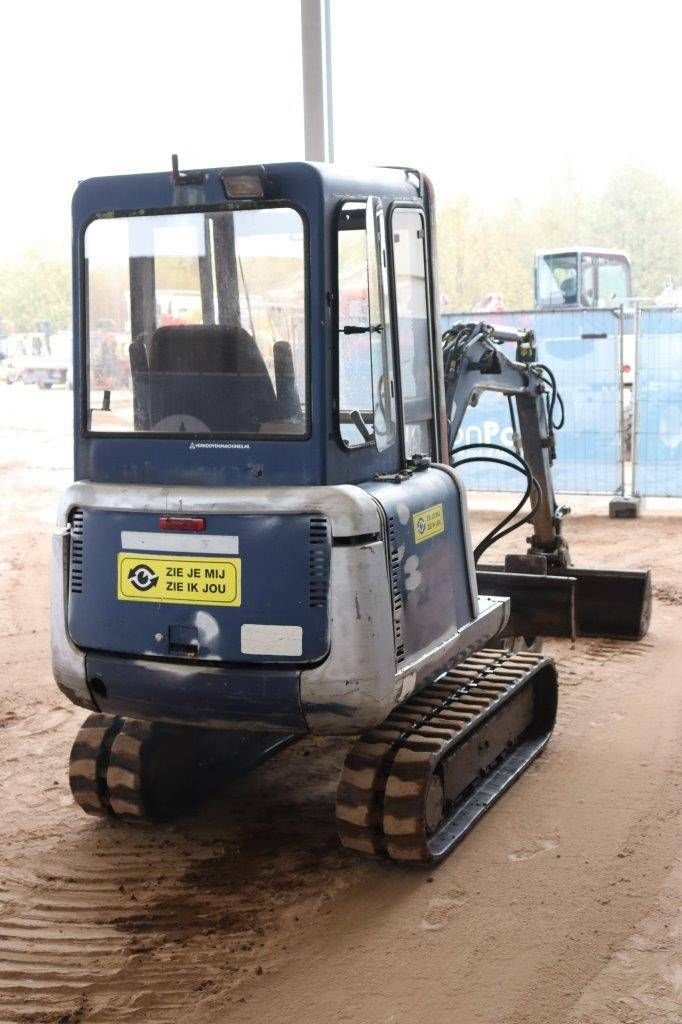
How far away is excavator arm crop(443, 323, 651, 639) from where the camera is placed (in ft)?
20.3

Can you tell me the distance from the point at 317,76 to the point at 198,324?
5.95 m

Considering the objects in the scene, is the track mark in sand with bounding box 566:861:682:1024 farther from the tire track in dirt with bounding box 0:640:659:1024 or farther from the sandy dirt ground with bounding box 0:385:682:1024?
the tire track in dirt with bounding box 0:640:659:1024

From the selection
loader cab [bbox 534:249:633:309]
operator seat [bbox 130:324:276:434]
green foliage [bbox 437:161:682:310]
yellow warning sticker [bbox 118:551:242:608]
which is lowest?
yellow warning sticker [bbox 118:551:242:608]

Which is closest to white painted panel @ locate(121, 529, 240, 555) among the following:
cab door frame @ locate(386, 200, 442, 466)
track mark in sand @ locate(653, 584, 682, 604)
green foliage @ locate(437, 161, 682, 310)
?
cab door frame @ locate(386, 200, 442, 466)

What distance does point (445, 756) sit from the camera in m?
4.65

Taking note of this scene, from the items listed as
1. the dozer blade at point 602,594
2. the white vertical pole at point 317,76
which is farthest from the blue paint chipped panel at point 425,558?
the white vertical pole at point 317,76

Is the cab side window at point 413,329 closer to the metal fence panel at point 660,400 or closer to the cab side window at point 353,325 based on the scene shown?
the cab side window at point 353,325

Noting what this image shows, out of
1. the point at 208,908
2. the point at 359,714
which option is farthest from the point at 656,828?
the point at 208,908

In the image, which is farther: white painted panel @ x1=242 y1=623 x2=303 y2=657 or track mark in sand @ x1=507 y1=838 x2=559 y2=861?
track mark in sand @ x1=507 y1=838 x2=559 y2=861

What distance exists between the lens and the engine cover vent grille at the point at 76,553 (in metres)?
4.47

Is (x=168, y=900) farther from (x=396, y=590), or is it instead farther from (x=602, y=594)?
(x=602, y=594)

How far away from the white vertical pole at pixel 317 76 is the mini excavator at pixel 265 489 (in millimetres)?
5163

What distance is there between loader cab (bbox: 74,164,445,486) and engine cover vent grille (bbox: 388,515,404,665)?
253mm

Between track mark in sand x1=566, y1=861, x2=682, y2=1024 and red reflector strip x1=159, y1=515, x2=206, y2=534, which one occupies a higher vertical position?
red reflector strip x1=159, y1=515, x2=206, y2=534
